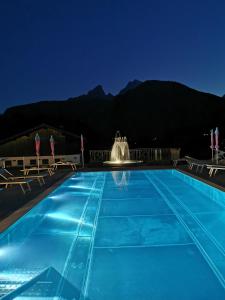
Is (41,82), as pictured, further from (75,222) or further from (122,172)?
(75,222)

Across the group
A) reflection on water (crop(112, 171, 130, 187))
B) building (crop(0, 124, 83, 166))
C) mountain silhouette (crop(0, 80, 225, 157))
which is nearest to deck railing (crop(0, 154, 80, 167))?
building (crop(0, 124, 83, 166))

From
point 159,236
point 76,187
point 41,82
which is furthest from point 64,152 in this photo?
point 41,82

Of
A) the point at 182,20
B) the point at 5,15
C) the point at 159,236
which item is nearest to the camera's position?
the point at 159,236

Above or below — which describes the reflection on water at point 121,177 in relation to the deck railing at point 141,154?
below

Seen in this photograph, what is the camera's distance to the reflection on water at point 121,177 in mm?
11984

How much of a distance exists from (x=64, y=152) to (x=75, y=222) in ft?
53.3

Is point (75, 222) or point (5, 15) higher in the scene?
point (5, 15)

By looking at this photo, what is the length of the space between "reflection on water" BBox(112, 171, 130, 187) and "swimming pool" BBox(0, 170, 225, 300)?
264 cm

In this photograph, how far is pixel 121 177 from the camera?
535 inches

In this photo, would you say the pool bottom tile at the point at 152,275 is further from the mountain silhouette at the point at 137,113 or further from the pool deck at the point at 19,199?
the mountain silhouette at the point at 137,113

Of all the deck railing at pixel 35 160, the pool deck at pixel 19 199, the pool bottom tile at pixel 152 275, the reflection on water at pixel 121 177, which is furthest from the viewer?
the deck railing at pixel 35 160

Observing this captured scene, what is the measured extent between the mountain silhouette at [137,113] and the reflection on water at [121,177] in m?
35.4

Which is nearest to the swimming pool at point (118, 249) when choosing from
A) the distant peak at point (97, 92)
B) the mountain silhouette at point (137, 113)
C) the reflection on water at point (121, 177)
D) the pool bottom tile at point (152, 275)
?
the pool bottom tile at point (152, 275)

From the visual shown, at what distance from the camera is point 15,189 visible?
31.2 feet
